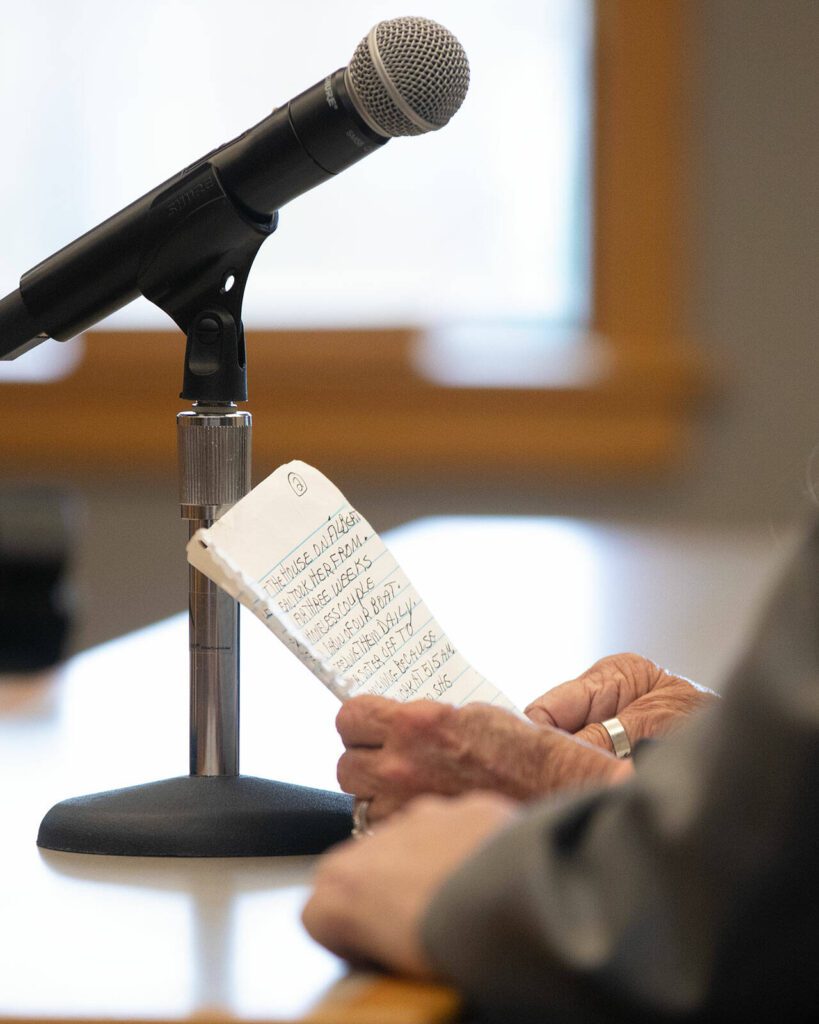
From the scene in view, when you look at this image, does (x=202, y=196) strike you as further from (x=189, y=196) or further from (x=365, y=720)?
(x=365, y=720)

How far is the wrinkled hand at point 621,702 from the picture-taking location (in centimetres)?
106

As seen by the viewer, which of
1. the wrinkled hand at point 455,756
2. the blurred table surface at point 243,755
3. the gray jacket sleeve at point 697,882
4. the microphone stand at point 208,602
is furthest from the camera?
the microphone stand at point 208,602

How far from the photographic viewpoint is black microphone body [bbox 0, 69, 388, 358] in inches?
35.8

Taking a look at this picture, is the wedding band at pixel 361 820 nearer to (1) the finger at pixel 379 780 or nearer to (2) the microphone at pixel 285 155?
(1) the finger at pixel 379 780

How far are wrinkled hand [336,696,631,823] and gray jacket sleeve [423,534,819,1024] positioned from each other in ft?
0.70

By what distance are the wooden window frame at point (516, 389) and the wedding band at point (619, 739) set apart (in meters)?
2.91

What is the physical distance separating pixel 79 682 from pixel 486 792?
779mm

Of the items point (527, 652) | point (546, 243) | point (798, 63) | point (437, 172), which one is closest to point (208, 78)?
point (437, 172)

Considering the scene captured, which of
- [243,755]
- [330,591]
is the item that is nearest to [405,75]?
[330,591]

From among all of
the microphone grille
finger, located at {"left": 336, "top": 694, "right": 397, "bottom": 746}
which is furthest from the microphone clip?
finger, located at {"left": 336, "top": 694, "right": 397, "bottom": 746}

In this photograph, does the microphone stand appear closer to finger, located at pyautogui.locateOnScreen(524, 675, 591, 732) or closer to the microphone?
the microphone

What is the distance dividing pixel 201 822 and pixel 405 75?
1.48ft

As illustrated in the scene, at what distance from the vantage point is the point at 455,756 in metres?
0.82

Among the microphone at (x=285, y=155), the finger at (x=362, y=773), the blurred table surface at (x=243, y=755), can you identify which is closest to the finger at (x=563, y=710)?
the blurred table surface at (x=243, y=755)
